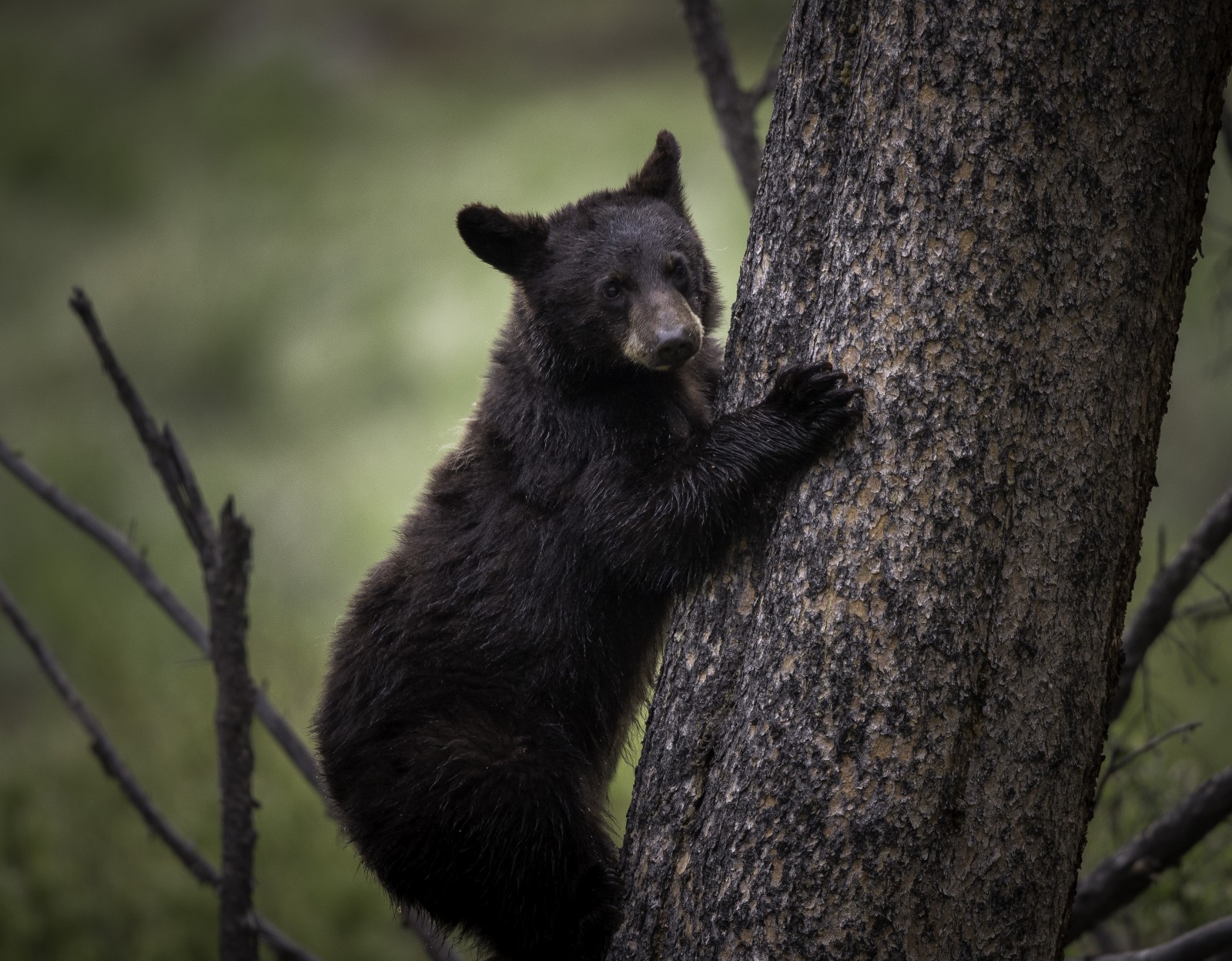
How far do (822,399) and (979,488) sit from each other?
1.26 feet

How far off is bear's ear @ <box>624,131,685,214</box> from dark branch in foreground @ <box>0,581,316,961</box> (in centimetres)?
281

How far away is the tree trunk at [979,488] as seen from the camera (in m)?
2.12

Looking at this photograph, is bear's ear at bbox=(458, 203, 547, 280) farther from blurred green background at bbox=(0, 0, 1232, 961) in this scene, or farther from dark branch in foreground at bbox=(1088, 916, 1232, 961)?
blurred green background at bbox=(0, 0, 1232, 961)

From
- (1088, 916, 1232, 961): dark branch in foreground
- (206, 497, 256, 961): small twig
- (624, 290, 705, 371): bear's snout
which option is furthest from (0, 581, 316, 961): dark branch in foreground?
(1088, 916, 1232, 961): dark branch in foreground

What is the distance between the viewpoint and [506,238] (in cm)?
396

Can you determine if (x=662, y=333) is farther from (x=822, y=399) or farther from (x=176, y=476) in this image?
(x=176, y=476)

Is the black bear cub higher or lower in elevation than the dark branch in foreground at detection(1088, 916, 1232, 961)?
higher

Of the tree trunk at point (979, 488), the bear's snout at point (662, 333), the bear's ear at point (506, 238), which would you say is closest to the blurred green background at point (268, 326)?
the bear's ear at point (506, 238)

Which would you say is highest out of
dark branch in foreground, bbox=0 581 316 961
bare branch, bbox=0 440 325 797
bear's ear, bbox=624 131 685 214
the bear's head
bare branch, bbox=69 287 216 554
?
bear's ear, bbox=624 131 685 214

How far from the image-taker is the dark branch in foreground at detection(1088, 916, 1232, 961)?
2887mm

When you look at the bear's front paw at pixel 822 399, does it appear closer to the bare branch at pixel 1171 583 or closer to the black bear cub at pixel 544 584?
the black bear cub at pixel 544 584

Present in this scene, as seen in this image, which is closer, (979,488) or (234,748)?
(979,488)

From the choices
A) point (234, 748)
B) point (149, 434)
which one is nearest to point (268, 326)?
point (149, 434)

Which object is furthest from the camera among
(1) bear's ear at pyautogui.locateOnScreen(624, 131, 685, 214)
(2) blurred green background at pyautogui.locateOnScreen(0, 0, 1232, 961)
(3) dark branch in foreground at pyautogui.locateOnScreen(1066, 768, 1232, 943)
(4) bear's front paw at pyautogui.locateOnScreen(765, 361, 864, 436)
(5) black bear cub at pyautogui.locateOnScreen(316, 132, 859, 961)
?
(2) blurred green background at pyautogui.locateOnScreen(0, 0, 1232, 961)
